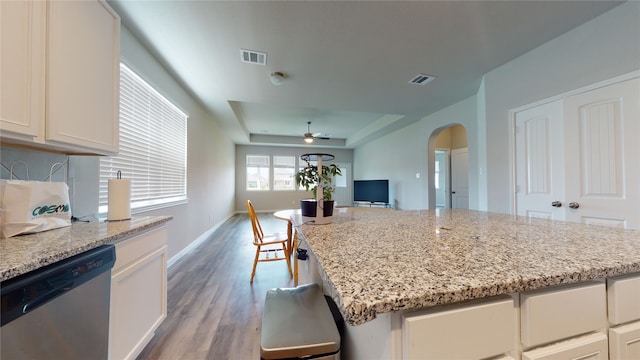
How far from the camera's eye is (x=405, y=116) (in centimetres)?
482

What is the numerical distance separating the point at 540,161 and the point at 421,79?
1.66 meters

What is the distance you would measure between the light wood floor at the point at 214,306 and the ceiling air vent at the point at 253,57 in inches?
98.5

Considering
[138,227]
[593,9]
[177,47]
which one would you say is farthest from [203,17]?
[593,9]

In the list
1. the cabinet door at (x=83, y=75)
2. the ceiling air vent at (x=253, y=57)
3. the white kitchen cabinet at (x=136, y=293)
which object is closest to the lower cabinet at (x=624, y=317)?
the white kitchen cabinet at (x=136, y=293)

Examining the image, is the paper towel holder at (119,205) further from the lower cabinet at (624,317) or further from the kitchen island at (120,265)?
the lower cabinet at (624,317)

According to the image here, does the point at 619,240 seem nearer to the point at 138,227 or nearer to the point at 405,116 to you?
the point at 138,227

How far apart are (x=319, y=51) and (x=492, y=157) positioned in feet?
8.30

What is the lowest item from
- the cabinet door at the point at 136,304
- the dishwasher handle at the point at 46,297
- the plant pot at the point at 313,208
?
the cabinet door at the point at 136,304

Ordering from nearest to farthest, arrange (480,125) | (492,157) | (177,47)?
(177,47), (492,157), (480,125)

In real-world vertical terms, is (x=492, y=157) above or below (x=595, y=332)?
above

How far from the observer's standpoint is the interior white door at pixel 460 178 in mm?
5290

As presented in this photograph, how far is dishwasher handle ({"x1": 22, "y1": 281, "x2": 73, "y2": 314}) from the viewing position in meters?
0.71

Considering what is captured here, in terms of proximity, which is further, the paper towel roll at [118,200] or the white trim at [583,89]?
the white trim at [583,89]

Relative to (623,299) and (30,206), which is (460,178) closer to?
(623,299)
